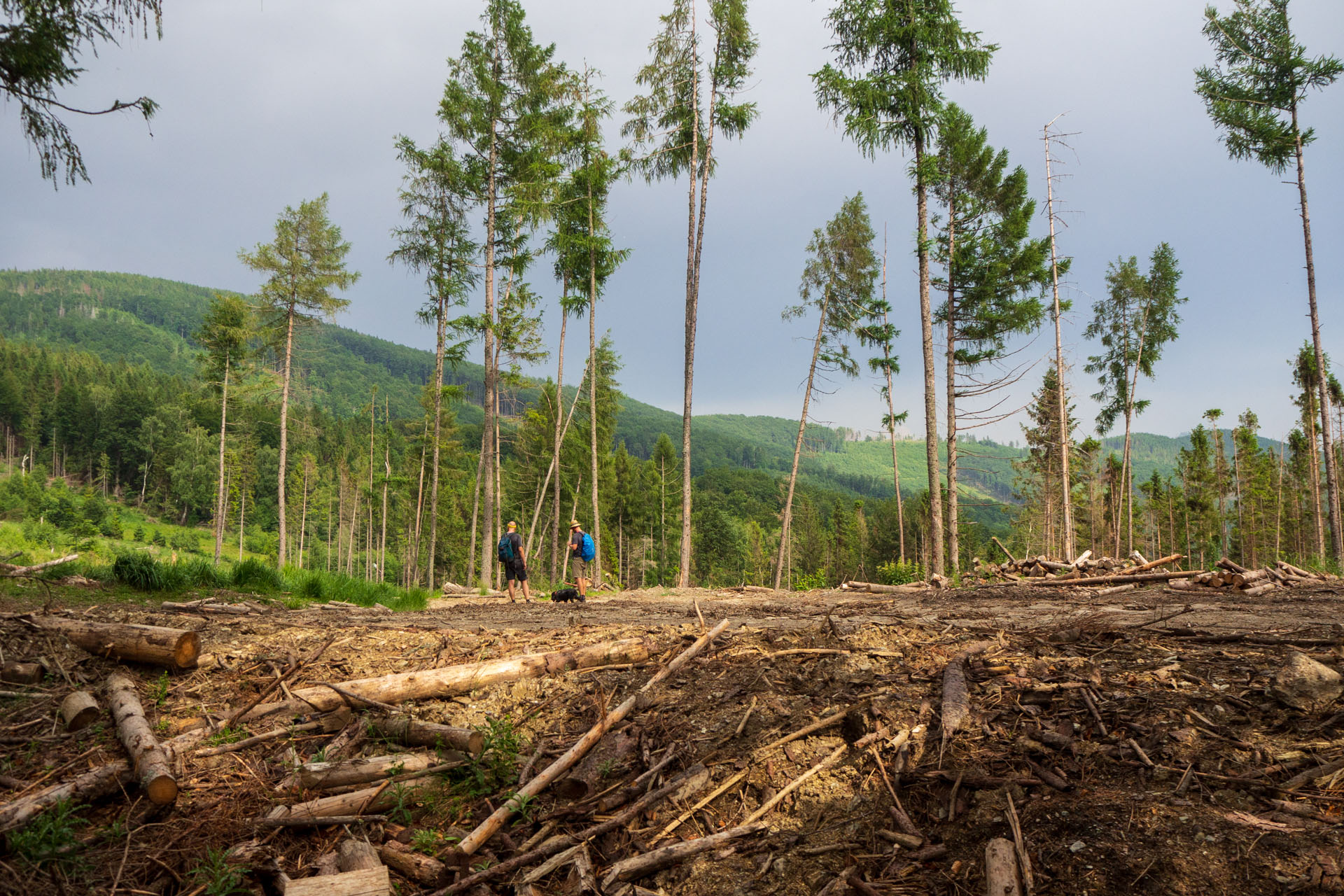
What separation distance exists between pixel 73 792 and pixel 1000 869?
17.5ft

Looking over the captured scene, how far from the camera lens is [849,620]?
8508mm

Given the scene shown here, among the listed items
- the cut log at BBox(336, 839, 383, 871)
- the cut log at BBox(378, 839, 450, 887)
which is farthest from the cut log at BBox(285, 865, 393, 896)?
the cut log at BBox(378, 839, 450, 887)

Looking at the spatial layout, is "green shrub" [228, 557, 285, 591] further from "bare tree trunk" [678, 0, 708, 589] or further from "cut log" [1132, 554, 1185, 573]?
"cut log" [1132, 554, 1185, 573]

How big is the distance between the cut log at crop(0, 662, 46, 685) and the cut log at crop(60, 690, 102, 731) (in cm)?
77

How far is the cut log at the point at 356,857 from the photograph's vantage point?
357 cm

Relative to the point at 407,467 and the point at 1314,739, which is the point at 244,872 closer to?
the point at 1314,739

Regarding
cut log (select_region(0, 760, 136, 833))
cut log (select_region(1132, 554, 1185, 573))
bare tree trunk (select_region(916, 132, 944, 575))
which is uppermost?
bare tree trunk (select_region(916, 132, 944, 575))

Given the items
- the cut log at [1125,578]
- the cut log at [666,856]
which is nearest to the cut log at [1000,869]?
the cut log at [666,856]

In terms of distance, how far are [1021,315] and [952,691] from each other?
18537 mm

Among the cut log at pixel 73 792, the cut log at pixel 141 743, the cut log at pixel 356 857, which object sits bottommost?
the cut log at pixel 356 857

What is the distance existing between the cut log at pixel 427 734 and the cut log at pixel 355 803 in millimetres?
312

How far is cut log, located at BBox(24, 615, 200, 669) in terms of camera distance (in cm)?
579

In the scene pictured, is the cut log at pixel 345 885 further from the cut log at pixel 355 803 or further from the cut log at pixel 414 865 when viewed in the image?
the cut log at pixel 355 803

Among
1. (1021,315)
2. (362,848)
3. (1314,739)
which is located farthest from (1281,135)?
(362,848)
